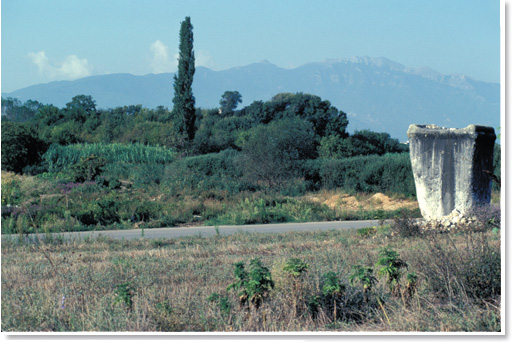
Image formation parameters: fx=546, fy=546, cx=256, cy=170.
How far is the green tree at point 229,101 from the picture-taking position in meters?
47.8

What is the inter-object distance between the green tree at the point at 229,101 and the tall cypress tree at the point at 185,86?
15.2 meters

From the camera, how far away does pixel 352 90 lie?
3534 cm

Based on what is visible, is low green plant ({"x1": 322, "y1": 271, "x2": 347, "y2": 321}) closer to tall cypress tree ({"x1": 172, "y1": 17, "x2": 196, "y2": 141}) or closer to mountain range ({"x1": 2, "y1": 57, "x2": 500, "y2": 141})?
mountain range ({"x1": 2, "y1": 57, "x2": 500, "y2": 141})

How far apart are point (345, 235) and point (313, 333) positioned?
6338 mm

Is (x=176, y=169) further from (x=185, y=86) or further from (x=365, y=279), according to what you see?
(x=365, y=279)

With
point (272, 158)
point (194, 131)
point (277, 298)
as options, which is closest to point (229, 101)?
point (194, 131)

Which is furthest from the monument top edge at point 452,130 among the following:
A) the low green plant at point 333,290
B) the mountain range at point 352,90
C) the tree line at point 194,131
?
the tree line at point 194,131

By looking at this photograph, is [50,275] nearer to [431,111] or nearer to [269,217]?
[269,217]

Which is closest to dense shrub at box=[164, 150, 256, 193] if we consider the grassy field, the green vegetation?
the green vegetation

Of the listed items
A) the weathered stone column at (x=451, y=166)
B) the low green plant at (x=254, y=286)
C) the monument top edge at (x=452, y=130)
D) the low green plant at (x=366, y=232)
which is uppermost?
the monument top edge at (x=452, y=130)

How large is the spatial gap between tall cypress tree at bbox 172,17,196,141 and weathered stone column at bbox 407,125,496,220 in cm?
2227

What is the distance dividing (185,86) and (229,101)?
659 inches

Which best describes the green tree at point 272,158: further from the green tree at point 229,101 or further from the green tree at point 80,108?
the green tree at point 229,101
